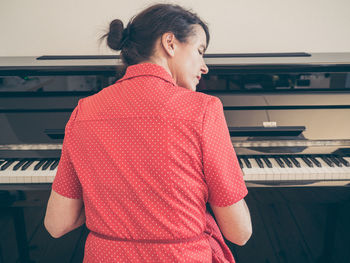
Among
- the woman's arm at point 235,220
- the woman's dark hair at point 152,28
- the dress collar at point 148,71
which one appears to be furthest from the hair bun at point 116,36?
the woman's arm at point 235,220

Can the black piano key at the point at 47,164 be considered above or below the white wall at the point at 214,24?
below

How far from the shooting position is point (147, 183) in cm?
72

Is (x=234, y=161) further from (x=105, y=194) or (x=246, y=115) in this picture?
(x=246, y=115)

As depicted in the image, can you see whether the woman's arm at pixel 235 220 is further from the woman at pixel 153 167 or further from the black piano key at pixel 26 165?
the black piano key at pixel 26 165

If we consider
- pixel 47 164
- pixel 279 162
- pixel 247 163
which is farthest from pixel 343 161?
pixel 47 164

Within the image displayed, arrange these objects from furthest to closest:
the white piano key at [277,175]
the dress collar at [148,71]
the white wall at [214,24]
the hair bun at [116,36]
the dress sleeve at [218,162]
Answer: the white wall at [214,24]
the white piano key at [277,175]
the hair bun at [116,36]
the dress collar at [148,71]
the dress sleeve at [218,162]

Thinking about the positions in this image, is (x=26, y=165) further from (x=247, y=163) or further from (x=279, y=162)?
(x=279, y=162)

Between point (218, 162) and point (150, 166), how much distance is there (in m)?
0.16

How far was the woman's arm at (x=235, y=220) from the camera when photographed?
0.79 meters

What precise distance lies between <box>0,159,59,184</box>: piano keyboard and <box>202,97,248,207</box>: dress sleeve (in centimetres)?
86

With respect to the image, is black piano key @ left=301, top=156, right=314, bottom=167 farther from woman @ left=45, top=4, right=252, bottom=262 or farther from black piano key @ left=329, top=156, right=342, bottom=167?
woman @ left=45, top=4, right=252, bottom=262

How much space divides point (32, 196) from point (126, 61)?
887 millimetres

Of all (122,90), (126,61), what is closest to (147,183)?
(122,90)

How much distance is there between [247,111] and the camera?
1.47m
